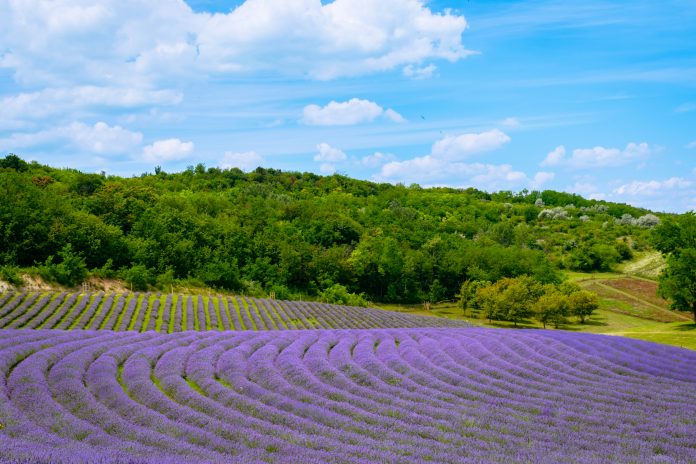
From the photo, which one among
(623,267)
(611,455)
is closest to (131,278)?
(611,455)

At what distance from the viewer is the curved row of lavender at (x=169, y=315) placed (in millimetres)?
A: 33188

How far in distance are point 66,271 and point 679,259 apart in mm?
54466

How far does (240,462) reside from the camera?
348 inches

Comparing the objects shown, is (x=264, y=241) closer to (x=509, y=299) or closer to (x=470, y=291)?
(x=470, y=291)

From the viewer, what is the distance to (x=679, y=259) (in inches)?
1969

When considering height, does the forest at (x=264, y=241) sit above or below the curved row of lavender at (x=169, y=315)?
above

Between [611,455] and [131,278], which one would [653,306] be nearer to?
[131,278]

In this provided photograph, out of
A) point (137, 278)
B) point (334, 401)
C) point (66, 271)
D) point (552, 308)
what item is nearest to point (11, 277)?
point (66, 271)

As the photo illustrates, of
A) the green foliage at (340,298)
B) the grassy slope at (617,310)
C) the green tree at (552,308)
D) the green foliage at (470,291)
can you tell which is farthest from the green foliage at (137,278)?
the green tree at (552,308)

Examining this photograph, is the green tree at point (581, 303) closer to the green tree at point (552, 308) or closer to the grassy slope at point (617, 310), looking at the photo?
the grassy slope at point (617, 310)

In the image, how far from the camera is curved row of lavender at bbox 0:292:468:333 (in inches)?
1307

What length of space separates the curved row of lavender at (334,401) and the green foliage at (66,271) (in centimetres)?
3004

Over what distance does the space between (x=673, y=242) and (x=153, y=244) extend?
54.4 metres

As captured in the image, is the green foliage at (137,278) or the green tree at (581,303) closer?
the green foliage at (137,278)
